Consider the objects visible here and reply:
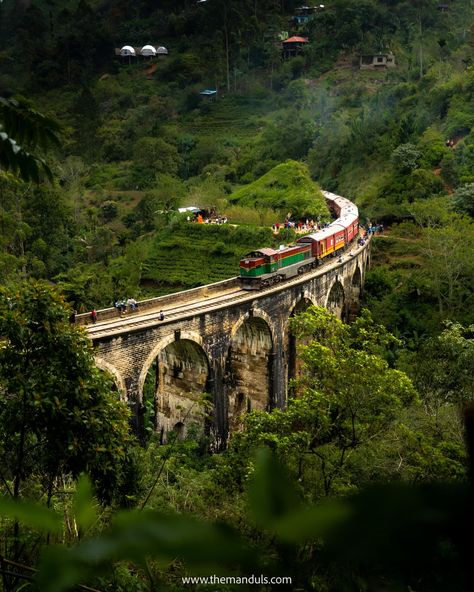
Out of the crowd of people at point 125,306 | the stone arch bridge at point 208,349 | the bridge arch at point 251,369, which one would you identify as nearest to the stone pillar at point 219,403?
the stone arch bridge at point 208,349

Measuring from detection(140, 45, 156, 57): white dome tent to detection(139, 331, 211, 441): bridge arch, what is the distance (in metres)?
58.2

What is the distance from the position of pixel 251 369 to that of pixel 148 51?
57477mm

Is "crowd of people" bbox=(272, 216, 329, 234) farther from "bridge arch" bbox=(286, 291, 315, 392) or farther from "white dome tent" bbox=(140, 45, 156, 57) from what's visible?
"white dome tent" bbox=(140, 45, 156, 57)

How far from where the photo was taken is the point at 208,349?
1969cm

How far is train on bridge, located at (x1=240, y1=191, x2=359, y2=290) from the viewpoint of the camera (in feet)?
76.3

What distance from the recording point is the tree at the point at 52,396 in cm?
703

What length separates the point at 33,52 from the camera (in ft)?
225

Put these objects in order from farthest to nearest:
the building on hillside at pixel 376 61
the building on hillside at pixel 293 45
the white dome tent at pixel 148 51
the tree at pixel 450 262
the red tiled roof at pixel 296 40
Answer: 1. the white dome tent at pixel 148 51
2. the building on hillside at pixel 293 45
3. the red tiled roof at pixel 296 40
4. the building on hillside at pixel 376 61
5. the tree at pixel 450 262

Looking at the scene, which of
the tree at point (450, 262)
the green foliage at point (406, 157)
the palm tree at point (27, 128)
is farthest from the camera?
the green foliage at point (406, 157)

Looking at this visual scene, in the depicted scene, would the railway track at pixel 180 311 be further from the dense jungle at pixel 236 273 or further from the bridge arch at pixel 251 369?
the dense jungle at pixel 236 273

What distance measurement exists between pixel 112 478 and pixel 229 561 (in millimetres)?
7087

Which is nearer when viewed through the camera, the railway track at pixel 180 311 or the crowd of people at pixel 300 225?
the railway track at pixel 180 311

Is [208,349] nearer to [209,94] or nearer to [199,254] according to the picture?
[199,254]

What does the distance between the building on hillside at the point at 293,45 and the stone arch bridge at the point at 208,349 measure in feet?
151
